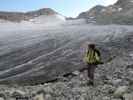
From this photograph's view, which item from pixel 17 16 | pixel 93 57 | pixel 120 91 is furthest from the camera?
pixel 17 16

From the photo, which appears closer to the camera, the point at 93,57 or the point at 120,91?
the point at 120,91

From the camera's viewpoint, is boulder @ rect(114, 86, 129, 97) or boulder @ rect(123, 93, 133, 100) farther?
boulder @ rect(114, 86, 129, 97)

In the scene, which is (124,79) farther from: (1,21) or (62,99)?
(1,21)

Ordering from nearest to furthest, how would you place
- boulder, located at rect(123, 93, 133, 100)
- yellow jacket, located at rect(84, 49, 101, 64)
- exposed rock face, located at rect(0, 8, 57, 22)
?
boulder, located at rect(123, 93, 133, 100)
yellow jacket, located at rect(84, 49, 101, 64)
exposed rock face, located at rect(0, 8, 57, 22)

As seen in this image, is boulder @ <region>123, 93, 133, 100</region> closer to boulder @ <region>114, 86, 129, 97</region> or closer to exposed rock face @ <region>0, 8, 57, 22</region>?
Answer: boulder @ <region>114, 86, 129, 97</region>

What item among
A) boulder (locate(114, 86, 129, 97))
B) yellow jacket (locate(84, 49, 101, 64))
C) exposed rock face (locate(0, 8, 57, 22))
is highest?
yellow jacket (locate(84, 49, 101, 64))

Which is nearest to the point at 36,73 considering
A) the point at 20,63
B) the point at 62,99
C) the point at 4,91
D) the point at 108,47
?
the point at 20,63

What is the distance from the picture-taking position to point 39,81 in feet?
46.2

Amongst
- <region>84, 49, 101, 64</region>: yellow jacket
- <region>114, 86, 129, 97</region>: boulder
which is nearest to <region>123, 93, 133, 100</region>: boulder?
<region>114, 86, 129, 97</region>: boulder

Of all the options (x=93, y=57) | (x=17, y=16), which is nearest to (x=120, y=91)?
(x=93, y=57)

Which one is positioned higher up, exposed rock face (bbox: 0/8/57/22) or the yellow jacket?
the yellow jacket

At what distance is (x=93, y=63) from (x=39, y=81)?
2.80 metres

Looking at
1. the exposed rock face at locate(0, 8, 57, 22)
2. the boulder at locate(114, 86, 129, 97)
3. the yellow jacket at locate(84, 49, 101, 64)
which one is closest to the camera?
the boulder at locate(114, 86, 129, 97)

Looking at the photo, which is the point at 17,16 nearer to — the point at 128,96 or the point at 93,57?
the point at 93,57
